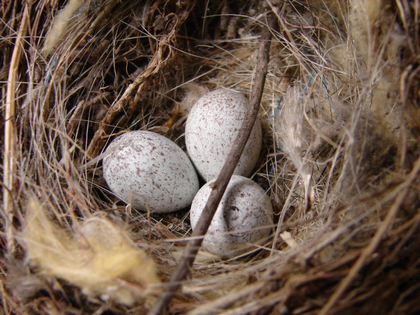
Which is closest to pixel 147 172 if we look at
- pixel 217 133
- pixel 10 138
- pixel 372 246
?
pixel 217 133

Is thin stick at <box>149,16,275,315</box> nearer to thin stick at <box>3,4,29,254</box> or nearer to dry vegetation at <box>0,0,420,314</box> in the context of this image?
dry vegetation at <box>0,0,420,314</box>

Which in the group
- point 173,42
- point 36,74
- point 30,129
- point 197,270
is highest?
point 173,42

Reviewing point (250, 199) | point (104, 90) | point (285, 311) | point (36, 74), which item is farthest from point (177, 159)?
point (285, 311)

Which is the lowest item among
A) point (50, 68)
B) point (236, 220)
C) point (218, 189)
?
point (236, 220)

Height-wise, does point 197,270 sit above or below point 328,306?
below

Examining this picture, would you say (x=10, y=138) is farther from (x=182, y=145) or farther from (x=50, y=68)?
(x=182, y=145)

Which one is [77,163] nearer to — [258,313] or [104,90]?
[104,90]
